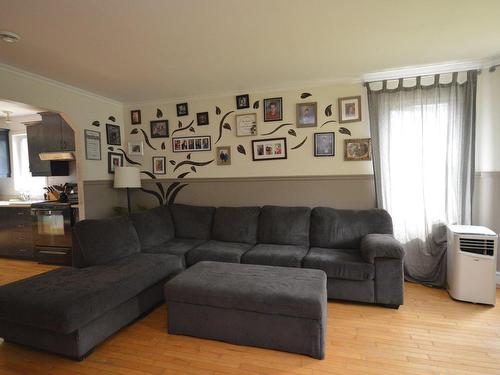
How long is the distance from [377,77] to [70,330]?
3699mm

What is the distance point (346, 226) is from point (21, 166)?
5641 millimetres

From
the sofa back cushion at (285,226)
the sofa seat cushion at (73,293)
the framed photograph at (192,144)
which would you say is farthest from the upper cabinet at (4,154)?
the sofa back cushion at (285,226)

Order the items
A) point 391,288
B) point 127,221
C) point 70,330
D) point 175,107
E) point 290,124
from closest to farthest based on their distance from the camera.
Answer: point 70,330, point 391,288, point 127,221, point 290,124, point 175,107

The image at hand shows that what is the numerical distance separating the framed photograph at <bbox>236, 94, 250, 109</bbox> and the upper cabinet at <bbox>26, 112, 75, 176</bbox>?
2.44m

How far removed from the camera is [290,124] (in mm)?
3578

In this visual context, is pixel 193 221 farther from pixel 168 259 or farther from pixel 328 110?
pixel 328 110

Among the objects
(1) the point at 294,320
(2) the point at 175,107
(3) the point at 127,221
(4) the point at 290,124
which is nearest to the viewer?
(1) the point at 294,320

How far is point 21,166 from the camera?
5.01 m

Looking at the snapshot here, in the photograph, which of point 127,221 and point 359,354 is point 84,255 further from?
point 359,354

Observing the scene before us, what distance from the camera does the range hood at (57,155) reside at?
13.0 ft

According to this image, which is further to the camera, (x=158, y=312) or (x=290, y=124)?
(x=290, y=124)

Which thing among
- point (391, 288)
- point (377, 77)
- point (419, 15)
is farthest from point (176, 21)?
point (391, 288)

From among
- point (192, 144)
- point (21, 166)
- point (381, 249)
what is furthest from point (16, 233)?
point (381, 249)

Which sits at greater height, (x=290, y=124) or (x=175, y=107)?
(x=175, y=107)
